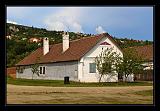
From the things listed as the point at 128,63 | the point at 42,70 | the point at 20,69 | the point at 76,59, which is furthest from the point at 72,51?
the point at 20,69

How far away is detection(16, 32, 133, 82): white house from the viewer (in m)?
38.3

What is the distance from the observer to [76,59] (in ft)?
125

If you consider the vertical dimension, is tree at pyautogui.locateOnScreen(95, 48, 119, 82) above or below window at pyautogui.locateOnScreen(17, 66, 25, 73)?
above

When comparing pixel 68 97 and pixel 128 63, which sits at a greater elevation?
pixel 128 63

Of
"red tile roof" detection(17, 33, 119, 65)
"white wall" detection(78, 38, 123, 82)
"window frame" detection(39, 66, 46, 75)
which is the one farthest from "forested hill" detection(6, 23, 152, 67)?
"white wall" detection(78, 38, 123, 82)

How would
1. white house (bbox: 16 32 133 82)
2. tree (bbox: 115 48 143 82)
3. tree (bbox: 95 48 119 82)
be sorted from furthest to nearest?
white house (bbox: 16 32 133 82)
tree (bbox: 95 48 119 82)
tree (bbox: 115 48 143 82)

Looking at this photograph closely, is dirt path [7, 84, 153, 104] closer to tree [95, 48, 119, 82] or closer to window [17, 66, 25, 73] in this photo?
tree [95, 48, 119, 82]

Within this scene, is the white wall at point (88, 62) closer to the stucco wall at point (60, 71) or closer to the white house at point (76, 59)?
the white house at point (76, 59)

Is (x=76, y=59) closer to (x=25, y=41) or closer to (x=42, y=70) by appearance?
(x=42, y=70)

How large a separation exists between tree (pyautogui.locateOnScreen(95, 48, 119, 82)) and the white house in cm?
72

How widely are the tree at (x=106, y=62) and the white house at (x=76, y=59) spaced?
72cm

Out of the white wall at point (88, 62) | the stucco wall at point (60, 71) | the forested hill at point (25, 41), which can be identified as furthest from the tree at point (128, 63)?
the forested hill at point (25, 41)

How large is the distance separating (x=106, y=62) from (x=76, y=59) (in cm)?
316
